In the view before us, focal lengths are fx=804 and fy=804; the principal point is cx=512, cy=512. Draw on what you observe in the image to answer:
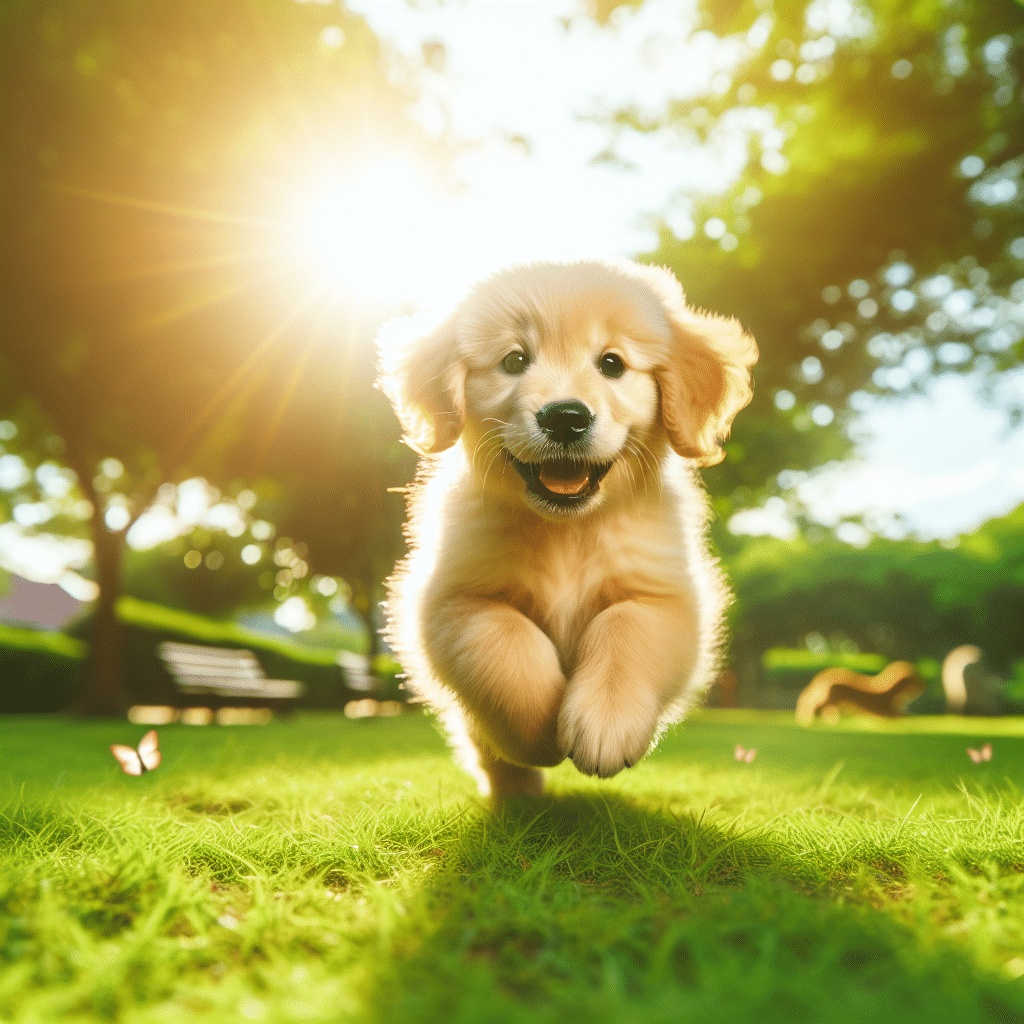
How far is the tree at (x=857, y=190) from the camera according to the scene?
8.50m

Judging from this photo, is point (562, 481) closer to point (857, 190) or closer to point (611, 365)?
point (611, 365)

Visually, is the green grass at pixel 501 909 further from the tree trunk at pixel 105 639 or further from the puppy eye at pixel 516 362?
the tree trunk at pixel 105 639

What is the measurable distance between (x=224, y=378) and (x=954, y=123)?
8820 millimetres

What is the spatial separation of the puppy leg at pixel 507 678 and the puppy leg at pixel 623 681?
91mm

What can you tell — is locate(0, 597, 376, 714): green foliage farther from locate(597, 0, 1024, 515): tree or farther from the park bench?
locate(597, 0, 1024, 515): tree

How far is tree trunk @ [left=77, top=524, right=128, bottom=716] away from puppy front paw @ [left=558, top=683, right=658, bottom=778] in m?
9.52

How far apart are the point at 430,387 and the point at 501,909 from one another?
1.62 metres

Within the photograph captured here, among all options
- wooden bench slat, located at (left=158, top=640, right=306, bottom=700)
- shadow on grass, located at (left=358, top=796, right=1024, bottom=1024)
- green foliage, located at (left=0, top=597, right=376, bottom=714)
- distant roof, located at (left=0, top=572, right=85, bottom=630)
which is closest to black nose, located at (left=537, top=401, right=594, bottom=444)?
shadow on grass, located at (left=358, top=796, right=1024, bottom=1024)

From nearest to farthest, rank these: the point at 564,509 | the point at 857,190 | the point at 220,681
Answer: the point at 564,509
the point at 857,190
the point at 220,681

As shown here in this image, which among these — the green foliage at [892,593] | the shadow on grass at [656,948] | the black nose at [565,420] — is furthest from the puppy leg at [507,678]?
the green foliage at [892,593]

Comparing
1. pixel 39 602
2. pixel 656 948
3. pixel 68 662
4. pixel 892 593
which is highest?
pixel 39 602

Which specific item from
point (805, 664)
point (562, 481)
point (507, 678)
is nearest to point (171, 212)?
point (562, 481)

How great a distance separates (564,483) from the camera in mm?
2334

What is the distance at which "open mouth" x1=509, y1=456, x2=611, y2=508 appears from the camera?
7.59 ft
